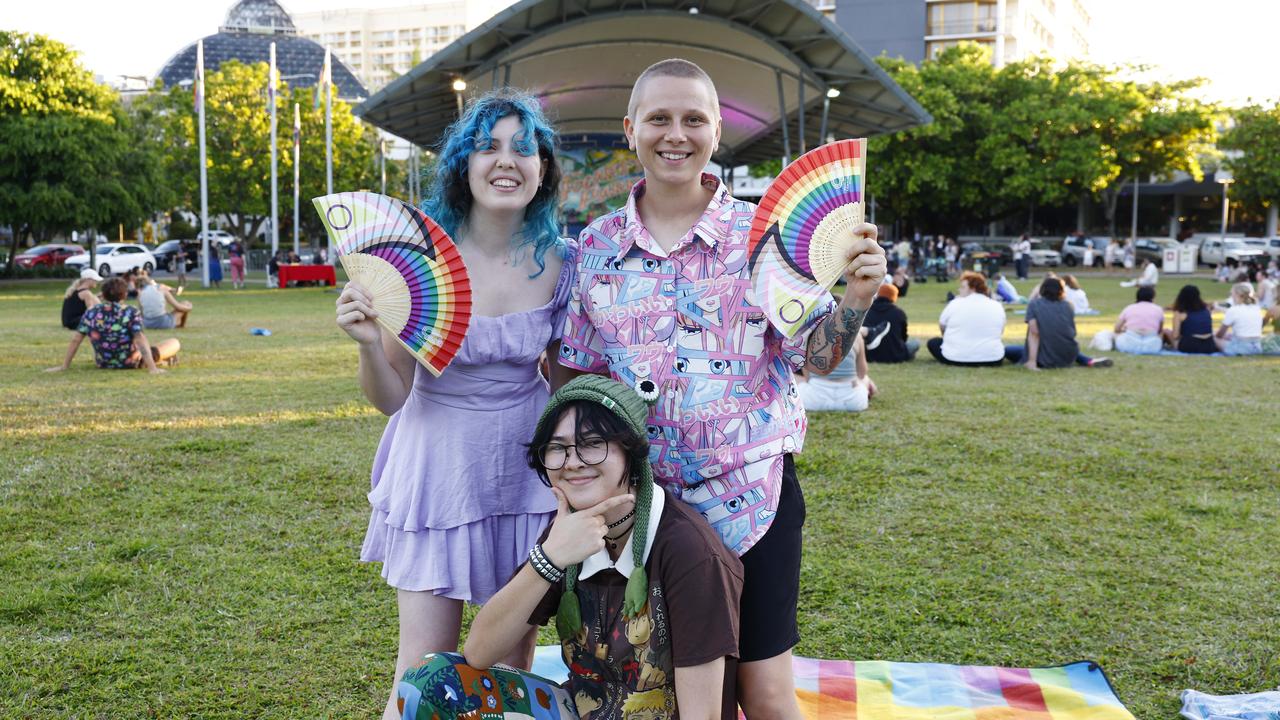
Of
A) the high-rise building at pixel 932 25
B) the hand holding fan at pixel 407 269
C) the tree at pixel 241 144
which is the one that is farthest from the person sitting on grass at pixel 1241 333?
the high-rise building at pixel 932 25

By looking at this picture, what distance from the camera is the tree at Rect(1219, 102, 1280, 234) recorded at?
119 feet

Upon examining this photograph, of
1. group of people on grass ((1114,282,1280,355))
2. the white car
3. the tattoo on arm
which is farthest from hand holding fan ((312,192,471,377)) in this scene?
the white car

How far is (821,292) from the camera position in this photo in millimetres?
2178

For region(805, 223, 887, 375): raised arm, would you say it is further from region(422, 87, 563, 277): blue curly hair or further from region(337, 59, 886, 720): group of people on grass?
region(422, 87, 563, 277): blue curly hair

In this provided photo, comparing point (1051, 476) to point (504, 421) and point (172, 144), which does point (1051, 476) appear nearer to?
point (504, 421)

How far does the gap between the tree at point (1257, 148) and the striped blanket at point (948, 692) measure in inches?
1573

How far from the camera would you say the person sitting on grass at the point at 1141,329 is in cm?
1165

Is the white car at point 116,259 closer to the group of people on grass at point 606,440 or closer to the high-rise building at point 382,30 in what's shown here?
the group of people on grass at point 606,440

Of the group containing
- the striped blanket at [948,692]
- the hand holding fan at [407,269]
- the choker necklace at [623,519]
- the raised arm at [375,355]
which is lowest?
the striped blanket at [948,692]

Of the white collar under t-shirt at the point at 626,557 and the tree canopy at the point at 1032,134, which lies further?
the tree canopy at the point at 1032,134

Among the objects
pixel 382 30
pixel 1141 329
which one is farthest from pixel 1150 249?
pixel 382 30

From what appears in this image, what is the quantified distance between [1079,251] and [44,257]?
112ft

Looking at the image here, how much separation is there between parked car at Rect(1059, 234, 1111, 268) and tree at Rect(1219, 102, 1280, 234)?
6.24m

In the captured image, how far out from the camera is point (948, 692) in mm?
3250
